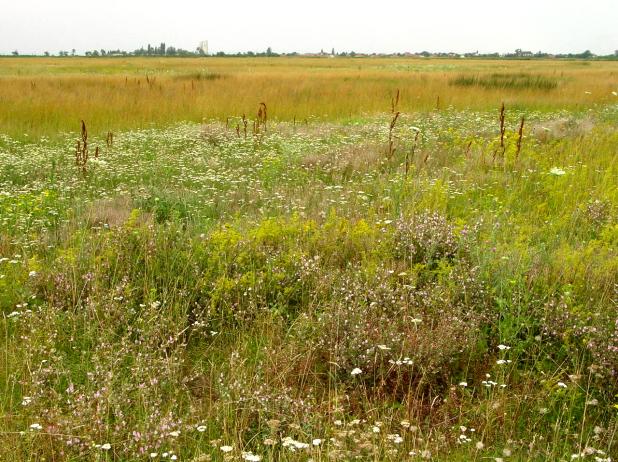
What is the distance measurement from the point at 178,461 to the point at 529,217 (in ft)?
14.7

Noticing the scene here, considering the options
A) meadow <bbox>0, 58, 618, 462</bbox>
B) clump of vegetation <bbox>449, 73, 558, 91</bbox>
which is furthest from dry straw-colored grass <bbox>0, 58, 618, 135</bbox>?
meadow <bbox>0, 58, 618, 462</bbox>

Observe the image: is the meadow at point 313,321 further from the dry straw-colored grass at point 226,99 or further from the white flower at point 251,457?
the dry straw-colored grass at point 226,99

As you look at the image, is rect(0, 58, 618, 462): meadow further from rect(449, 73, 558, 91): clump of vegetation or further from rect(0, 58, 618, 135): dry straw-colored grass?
rect(449, 73, 558, 91): clump of vegetation

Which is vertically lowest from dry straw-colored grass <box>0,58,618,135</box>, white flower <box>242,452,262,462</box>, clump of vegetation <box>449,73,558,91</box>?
white flower <box>242,452,262,462</box>

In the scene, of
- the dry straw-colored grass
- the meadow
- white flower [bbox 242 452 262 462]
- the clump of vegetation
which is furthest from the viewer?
the clump of vegetation

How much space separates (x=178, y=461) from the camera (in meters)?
2.51

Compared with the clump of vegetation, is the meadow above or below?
below

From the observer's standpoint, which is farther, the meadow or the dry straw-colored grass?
the dry straw-colored grass

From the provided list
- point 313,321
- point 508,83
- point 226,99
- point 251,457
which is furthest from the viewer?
point 508,83

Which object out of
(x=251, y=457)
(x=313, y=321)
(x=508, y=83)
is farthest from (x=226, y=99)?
(x=251, y=457)

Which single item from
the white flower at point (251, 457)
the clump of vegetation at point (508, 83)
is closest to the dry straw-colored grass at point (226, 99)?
the clump of vegetation at point (508, 83)

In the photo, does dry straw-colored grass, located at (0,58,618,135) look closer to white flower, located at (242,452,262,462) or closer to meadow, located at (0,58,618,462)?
meadow, located at (0,58,618,462)

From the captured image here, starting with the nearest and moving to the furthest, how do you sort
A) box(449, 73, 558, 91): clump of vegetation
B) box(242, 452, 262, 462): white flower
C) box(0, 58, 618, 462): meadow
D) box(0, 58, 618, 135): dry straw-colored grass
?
box(242, 452, 262, 462): white flower < box(0, 58, 618, 462): meadow < box(0, 58, 618, 135): dry straw-colored grass < box(449, 73, 558, 91): clump of vegetation

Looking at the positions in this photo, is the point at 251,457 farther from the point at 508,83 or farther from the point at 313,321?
the point at 508,83
